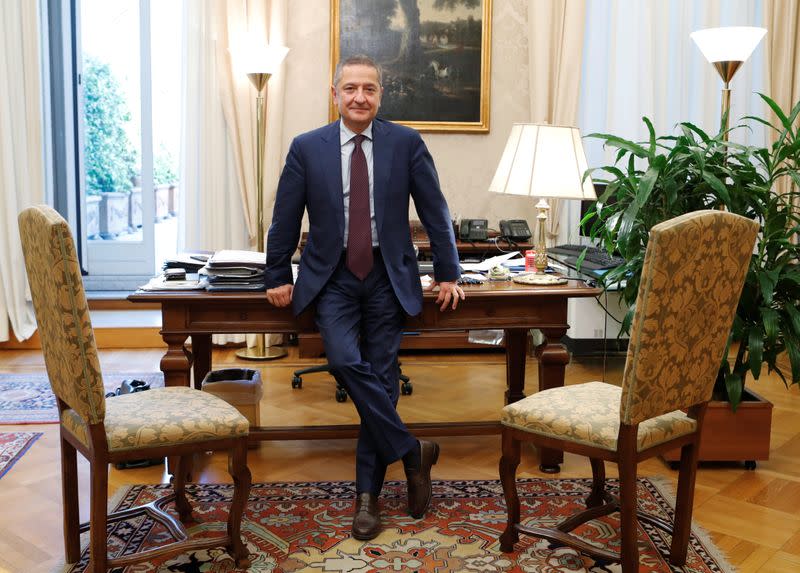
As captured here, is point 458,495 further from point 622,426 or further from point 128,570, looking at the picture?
point 128,570

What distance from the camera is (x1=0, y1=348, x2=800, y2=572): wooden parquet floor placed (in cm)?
315

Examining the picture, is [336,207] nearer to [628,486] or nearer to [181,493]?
[181,493]

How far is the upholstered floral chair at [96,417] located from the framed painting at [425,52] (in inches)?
140

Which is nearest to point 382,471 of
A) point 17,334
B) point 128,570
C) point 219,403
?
point 219,403

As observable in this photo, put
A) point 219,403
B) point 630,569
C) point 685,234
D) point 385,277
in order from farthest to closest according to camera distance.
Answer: point 385,277, point 219,403, point 630,569, point 685,234

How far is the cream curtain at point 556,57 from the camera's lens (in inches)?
235

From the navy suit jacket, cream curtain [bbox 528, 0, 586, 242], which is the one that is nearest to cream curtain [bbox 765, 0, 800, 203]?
cream curtain [bbox 528, 0, 586, 242]

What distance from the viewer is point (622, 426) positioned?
8.77 ft

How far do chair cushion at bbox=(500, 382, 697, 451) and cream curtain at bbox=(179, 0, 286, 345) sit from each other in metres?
3.37

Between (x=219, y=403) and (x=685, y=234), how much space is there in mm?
1555

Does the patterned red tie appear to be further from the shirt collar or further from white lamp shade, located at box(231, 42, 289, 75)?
white lamp shade, located at box(231, 42, 289, 75)

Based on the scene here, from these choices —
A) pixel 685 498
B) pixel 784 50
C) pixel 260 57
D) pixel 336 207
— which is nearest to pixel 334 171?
pixel 336 207

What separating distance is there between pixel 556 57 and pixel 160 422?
419 centimetres

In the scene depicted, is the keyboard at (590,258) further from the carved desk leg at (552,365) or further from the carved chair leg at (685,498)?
the carved chair leg at (685,498)
